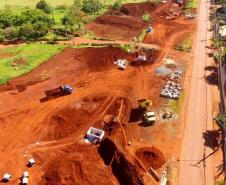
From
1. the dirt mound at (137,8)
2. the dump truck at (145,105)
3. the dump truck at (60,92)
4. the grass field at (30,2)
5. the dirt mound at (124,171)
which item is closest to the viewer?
the dirt mound at (124,171)

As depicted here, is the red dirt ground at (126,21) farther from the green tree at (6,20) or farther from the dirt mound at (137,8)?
the green tree at (6,20)

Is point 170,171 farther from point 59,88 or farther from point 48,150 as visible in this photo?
point 59,88

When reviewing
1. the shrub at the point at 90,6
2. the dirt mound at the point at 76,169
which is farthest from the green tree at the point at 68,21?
the dirt mound at the point at 76,169

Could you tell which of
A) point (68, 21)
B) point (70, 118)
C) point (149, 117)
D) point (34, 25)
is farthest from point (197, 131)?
point (34, 25)

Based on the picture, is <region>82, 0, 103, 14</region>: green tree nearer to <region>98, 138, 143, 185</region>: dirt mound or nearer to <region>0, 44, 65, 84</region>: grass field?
<region>0, 44, 65, 84</region>: grass field

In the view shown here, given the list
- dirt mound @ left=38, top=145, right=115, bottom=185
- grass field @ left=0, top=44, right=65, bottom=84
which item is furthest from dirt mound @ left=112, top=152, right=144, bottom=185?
grass field @ left=0, top=44, right=65, bottom=84

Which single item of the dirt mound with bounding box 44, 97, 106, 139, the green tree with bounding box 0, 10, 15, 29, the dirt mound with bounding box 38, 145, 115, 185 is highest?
the green tree with bounding box 0, 10, 15, 29
